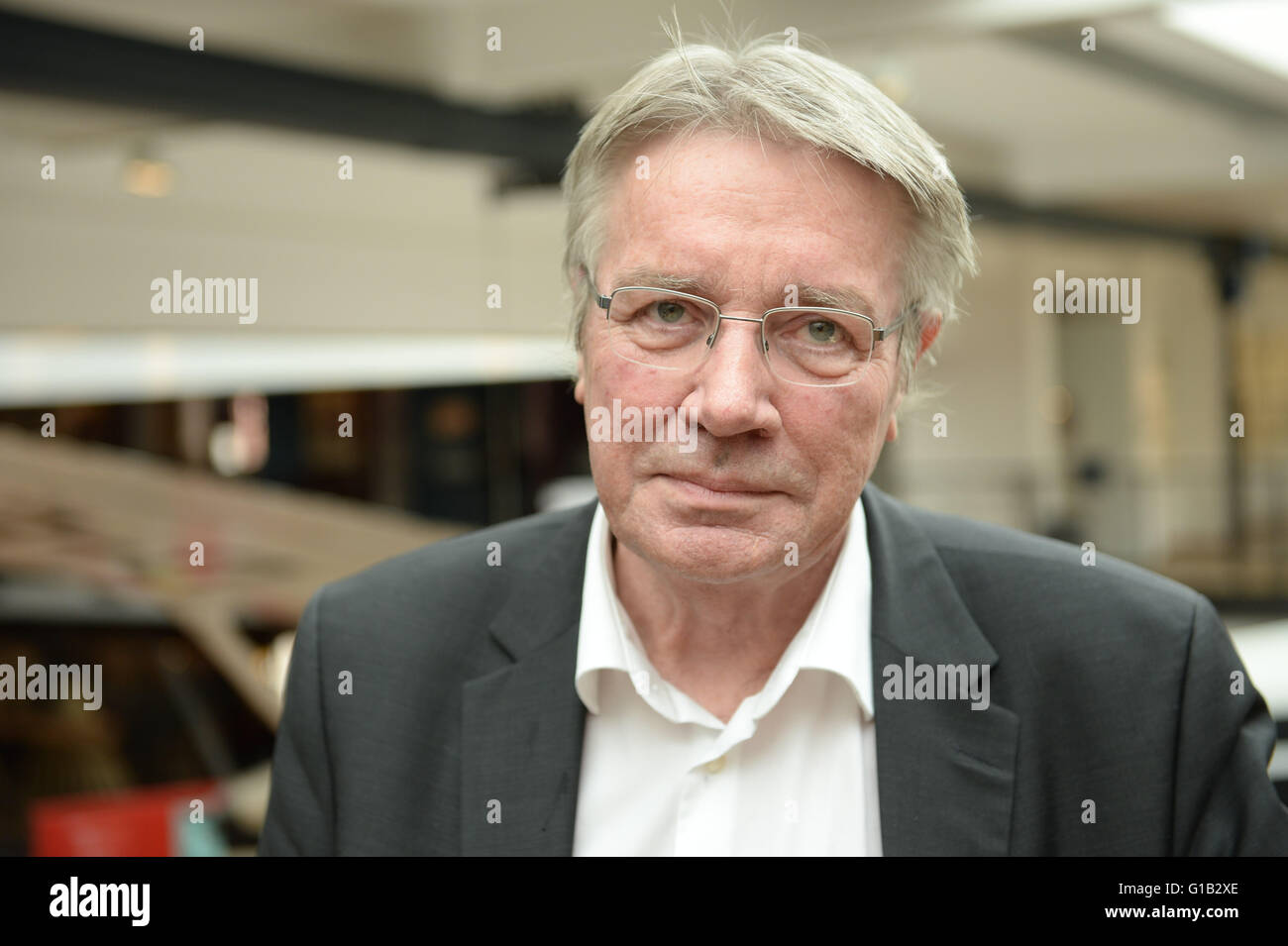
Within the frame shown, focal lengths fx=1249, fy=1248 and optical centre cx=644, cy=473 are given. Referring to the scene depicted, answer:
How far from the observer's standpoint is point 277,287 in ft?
16.5

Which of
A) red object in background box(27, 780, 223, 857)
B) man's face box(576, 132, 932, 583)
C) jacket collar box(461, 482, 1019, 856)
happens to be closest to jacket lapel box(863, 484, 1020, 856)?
jacket collar box(461, 482, 1019, 856)

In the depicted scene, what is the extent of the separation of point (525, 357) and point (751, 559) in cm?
465

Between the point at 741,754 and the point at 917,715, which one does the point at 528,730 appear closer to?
the point at 741,754

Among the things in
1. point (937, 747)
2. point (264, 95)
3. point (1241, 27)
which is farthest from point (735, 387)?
point (1241, 27)

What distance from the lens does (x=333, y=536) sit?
5.34 meters

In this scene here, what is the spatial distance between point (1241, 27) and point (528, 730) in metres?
5.34

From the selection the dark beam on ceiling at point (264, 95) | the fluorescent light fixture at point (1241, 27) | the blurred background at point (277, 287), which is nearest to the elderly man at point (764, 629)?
the blurred background at point (277, 287)

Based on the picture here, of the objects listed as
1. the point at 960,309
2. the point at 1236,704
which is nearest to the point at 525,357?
the point at 960,309

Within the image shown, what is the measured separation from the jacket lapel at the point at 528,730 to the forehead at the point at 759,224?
1.41ft

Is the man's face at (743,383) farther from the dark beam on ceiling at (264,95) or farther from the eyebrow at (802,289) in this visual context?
the dark beam on ceiling at (264,95)

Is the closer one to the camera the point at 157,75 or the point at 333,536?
the point at 157,75

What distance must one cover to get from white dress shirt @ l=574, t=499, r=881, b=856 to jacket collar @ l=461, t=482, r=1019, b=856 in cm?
3

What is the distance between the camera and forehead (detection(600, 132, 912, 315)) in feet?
4.21
